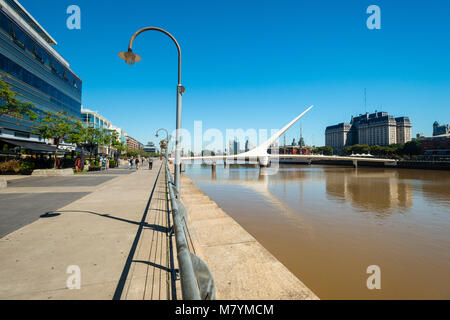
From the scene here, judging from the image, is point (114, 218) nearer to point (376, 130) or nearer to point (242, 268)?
point (242, 268)

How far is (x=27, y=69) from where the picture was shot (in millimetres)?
37594

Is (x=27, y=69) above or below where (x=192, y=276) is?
above

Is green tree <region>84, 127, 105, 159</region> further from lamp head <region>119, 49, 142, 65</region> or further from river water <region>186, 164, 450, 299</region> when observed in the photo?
lamp head <region>119, 49, 142, 65</region>

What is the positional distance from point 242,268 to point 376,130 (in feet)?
654

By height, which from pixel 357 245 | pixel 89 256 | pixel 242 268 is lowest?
pixel 357 245

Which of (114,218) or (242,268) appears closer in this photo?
(242,268)

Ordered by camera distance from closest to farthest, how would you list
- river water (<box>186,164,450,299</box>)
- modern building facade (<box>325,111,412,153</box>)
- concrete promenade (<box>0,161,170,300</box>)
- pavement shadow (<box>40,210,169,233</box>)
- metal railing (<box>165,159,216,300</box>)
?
metal railing (<box>165,159,216,300</box>), concrete promenade (<box>0,161,170,300</box>), river water (<box>186,164,450,299</box>), pavement shadow (<box>40,210,169,233</box>), modern building facade (<box>325,111,412,153</box>)

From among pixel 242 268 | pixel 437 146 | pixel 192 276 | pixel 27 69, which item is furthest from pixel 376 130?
pixel 192 276

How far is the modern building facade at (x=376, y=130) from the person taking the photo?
15712cm

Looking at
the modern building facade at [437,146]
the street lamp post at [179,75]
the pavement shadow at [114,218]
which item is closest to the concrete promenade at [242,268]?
the pavement shadow at [114,218]

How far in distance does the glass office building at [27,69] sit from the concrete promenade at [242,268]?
3495 cm

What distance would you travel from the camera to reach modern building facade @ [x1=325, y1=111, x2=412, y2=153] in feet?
516

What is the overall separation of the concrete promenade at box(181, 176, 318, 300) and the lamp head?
5.55 metres

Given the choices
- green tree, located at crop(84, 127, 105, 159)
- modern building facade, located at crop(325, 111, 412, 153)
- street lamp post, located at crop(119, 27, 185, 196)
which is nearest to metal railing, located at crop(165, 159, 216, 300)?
street lamp post, located at crop(119, 27, 185, 196)
